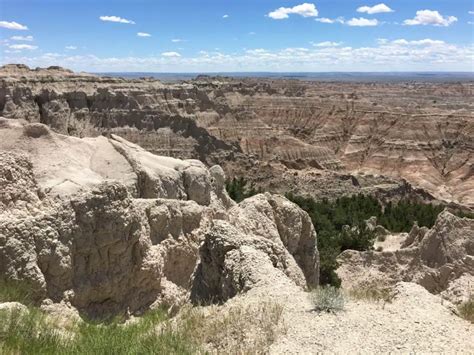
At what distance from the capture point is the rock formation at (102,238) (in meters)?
8.55

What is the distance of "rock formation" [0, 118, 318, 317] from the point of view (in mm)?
8547

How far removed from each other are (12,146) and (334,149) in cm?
8208

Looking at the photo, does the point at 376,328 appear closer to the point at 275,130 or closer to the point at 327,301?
the point at 327,301

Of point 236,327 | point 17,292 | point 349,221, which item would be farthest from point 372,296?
point 349,221

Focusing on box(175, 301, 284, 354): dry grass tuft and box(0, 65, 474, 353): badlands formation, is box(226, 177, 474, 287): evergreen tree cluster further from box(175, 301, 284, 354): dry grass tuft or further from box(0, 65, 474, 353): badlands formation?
box(175, 301, 284, 354): dry grass tuft

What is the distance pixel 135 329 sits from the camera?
6.68 metres

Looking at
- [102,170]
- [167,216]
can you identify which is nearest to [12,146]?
[102,170]

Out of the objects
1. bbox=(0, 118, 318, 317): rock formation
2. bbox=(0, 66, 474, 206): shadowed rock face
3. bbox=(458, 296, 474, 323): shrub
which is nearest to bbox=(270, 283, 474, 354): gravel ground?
bbox=(458, 296, 474, 323): shrub

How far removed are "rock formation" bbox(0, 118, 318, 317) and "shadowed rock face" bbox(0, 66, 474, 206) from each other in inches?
1692

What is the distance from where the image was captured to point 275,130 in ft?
279

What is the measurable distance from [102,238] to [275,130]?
7650cm

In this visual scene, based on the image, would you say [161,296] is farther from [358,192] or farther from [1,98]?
[1,98]

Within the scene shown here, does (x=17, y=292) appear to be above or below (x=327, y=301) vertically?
below

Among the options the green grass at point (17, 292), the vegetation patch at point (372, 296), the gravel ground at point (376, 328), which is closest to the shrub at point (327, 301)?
the gravel ground at point (376, 328)
